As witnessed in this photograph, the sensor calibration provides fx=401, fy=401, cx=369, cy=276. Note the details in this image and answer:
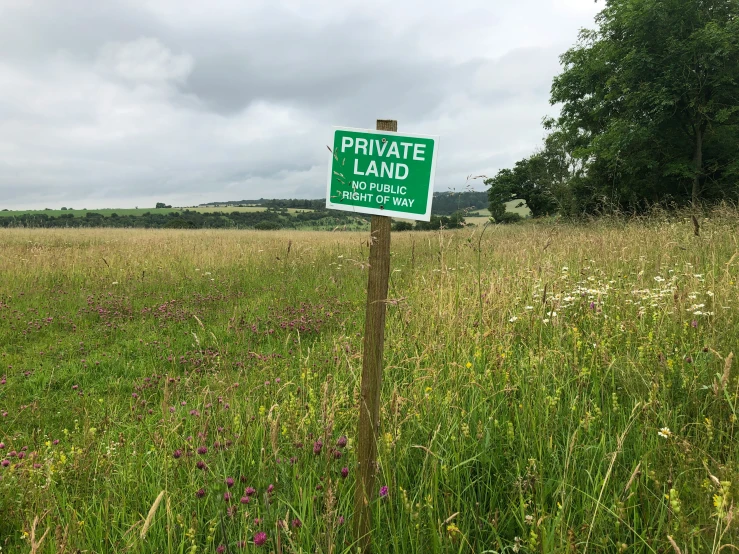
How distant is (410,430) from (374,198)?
4.32 feet

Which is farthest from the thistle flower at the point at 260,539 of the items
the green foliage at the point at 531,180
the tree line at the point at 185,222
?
the green foliage at the point at 531,180

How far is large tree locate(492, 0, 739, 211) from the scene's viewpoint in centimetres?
1752

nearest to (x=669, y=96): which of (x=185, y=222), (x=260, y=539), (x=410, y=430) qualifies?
(x=410, y=430)

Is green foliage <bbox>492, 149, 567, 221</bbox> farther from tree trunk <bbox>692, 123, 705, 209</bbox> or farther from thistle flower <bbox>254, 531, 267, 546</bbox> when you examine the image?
thistle flower <bbox>254, 531, 267, 546</bbox>

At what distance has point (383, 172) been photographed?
166cm

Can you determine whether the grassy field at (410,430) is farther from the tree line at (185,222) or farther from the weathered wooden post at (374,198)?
the tree line at (185,222)

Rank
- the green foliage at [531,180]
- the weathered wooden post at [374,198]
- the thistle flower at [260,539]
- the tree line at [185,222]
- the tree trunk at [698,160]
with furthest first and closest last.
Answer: the green foliage at [531,180] < the tree line at [185,222] < the tree trunk at [698,160] < the weathered wooden post at [374,198] < the thistle flower at [260,539]

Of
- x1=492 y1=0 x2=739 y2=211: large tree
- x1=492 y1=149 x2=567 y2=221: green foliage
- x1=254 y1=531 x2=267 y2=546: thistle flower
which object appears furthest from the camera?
x1=492 y1=149 x2=567 y2=221: green foliage

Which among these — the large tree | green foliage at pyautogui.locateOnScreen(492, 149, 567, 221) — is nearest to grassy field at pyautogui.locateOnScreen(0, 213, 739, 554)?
the large tree

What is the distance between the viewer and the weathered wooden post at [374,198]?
162 centimetres

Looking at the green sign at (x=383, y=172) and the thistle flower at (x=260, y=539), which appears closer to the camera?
the thistle flower at (x=260, y=539)

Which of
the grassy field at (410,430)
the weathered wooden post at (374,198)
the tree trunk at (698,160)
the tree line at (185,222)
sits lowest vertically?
the grassy field at (410,430)

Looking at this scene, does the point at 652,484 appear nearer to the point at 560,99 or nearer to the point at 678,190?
the point at 678,190

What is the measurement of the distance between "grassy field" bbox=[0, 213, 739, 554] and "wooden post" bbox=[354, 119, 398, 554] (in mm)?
127
